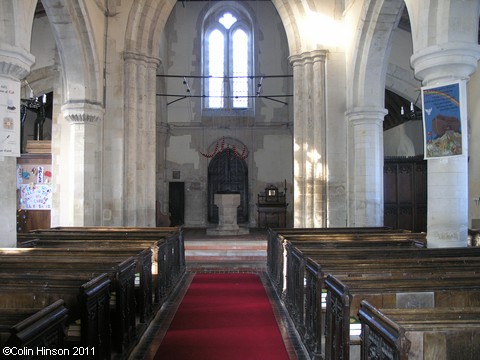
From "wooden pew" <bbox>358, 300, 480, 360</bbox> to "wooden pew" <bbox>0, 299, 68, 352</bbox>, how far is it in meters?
1.67

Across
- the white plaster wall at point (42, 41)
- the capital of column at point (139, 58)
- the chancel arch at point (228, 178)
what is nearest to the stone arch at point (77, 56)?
the capital of column at point (139, 58)

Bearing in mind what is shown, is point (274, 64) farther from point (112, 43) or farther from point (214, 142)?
point (112, 43)

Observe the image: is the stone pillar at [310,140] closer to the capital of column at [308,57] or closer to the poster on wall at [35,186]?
the capital of column at [308,57]

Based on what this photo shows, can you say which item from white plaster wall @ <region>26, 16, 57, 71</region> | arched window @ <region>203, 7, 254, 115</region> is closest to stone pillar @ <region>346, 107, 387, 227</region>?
arched window @ <region>203, 7, 254, 115</region>

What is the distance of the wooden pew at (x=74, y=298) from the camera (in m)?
3.08

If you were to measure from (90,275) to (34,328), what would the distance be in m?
1.64

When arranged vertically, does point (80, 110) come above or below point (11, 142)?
above

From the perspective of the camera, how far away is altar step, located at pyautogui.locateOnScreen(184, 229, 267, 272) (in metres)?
8.88

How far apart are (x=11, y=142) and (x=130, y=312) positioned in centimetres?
314

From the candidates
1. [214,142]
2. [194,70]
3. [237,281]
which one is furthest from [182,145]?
[237,281]

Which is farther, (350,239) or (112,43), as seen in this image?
(112,43)

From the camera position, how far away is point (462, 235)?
5.76 metres

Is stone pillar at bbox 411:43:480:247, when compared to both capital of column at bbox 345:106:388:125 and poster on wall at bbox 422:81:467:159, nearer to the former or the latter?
poster on wall at bbox 422:81:467:159

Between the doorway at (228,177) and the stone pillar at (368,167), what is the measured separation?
8.73 metres
